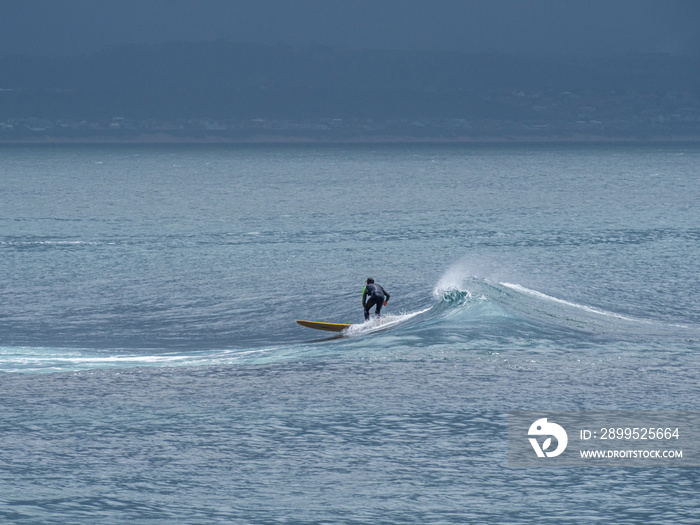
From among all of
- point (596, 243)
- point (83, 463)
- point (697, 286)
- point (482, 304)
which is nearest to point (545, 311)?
point (482, 304)

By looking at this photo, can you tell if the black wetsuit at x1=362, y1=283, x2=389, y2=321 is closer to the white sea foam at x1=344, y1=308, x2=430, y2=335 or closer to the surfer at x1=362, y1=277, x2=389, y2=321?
the surfer at x1=362, y1=277, x2=389, y2=321

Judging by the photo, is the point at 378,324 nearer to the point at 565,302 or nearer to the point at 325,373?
the point at 325,373

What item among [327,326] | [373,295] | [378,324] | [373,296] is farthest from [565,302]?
[327,326]

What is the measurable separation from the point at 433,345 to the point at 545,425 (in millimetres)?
11361

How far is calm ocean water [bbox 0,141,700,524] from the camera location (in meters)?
22.8

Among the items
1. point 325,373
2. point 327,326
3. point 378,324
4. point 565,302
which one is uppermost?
point 565,302

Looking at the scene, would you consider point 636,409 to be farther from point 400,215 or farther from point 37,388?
point 400,215

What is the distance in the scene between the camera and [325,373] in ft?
114

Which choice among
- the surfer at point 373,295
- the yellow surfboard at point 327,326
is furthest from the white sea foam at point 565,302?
the yellow surfboard at point 327,326

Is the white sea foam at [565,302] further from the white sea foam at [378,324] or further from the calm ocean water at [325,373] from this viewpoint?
the white sea foam at [378,324]

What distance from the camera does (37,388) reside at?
32.3 metres

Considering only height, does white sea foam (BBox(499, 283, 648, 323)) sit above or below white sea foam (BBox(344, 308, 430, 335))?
above

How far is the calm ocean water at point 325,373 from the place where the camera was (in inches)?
899

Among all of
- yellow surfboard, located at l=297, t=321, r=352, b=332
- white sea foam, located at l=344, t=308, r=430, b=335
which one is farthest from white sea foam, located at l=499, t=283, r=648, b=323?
yellow surfboard, located at l=297, t=321, r=352, b=332
